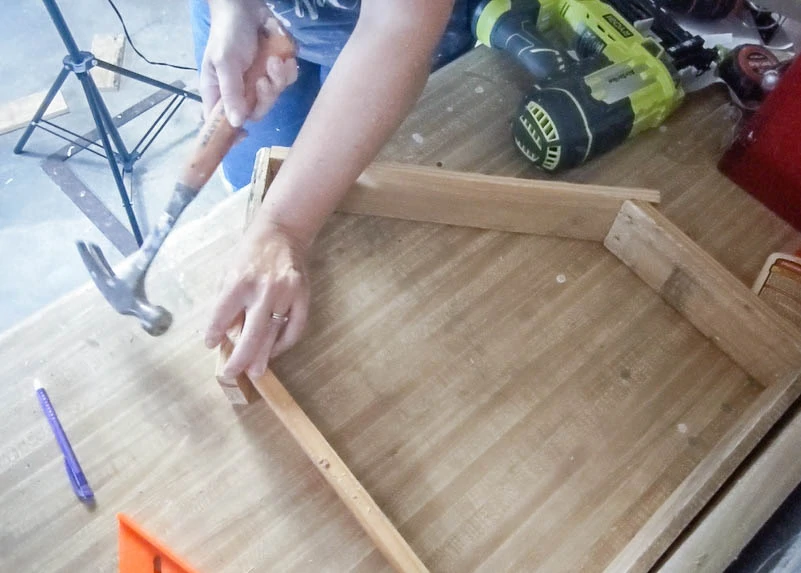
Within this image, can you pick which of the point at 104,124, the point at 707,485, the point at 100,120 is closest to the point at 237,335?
the point at 707,485

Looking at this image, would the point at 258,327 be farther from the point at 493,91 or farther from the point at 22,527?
the point at 493,91

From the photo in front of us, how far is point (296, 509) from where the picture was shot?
49cm

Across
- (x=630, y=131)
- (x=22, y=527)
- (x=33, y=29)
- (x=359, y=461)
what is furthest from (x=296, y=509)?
(x=33, y=29)

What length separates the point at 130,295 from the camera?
560 mm

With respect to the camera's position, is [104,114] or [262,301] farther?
[104,114]

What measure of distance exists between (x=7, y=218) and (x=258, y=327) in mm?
1124

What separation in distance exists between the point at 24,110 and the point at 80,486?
1297 millimetres

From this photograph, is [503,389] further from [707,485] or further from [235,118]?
[235,118]

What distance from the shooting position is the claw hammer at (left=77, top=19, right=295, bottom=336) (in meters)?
0.56

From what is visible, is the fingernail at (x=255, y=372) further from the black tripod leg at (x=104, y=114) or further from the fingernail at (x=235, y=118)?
the black tripod leg at (x=104, y=114)

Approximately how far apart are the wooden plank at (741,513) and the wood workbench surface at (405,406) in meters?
0.08

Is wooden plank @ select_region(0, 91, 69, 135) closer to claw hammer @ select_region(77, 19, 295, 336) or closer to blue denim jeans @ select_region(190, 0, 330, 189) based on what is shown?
blue denim jeans @ select_region(190, 0, 330, 189)

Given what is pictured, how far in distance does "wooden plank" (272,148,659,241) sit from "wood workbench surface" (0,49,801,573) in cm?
2

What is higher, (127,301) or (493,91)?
(493,91)
